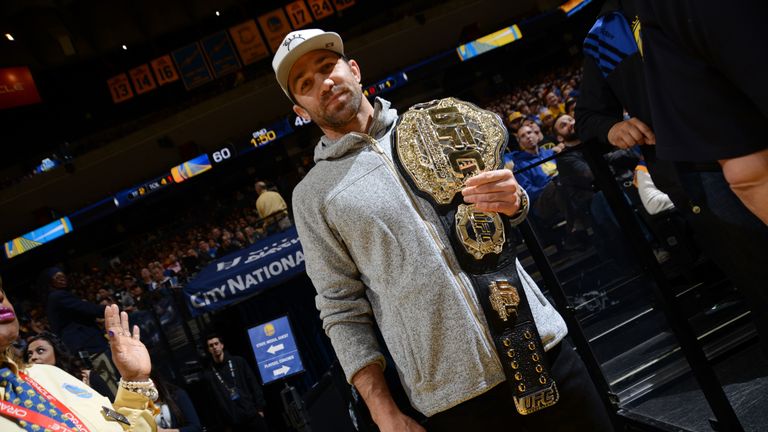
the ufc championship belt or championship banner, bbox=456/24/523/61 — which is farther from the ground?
championship banner, bbox=456/24/523/61

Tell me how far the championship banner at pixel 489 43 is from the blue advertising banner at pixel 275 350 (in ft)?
44.8

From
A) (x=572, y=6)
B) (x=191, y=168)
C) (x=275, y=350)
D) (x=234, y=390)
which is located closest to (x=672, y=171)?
(x=275, y=350)

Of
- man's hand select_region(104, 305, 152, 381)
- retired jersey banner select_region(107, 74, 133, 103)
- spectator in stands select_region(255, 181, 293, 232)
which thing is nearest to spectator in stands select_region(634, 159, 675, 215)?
man's hand select_region(104, 305, 152, 381)

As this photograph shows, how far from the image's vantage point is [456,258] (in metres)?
1.43

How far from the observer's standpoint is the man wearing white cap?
1369 millimetres

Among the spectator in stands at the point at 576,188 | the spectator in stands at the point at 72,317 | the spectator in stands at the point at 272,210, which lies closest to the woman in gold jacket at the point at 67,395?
the spectator in stands at the point at 576,188

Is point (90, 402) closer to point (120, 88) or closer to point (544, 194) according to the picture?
point (544, 194)

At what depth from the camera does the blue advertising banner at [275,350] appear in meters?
5.41

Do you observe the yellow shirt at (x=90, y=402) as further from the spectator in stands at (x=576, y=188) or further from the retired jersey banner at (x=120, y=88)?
the retired jersey banner at (x=120, y=88)

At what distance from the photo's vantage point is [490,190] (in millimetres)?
1368

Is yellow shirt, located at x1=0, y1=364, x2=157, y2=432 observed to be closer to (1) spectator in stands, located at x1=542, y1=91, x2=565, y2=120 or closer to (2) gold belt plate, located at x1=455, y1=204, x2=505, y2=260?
(2) gold belt plate, located at x1=455, y1=204, x2=505, y2=260

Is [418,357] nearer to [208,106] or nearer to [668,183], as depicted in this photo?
[668,183]

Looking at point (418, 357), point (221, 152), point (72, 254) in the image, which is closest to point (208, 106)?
point (221, 152)

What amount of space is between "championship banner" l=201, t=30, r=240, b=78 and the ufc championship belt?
16.9m
